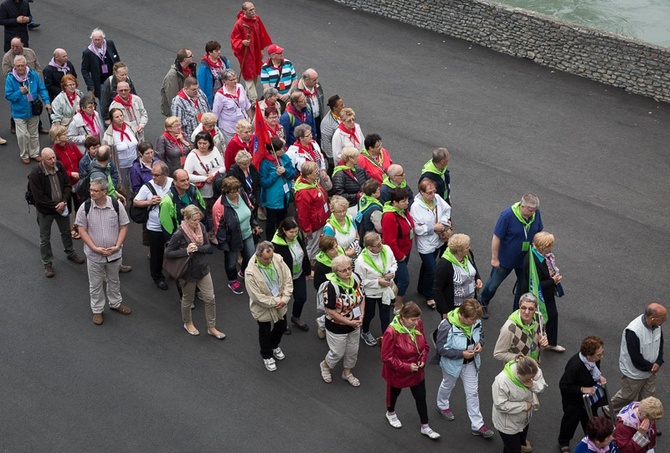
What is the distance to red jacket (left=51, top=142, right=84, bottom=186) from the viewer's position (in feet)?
38.4

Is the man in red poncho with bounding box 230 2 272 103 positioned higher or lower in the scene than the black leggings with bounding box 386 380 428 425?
higher

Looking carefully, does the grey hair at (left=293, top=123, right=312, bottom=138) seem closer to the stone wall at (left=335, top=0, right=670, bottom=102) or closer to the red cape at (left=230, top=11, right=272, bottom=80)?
the red cape at (left=230, top=11, right=272, bottom=80)

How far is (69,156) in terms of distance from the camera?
11.8 meters

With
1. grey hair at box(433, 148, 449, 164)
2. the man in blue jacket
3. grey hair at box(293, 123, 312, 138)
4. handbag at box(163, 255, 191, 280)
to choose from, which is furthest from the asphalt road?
grey hair at box(293, 123, 312, 138)

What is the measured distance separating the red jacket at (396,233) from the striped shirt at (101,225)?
3010mm

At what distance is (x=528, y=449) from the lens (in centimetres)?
903

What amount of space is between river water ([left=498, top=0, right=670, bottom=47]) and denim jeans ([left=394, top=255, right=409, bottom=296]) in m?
12.8

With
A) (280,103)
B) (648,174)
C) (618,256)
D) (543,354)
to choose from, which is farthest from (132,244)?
(648,174)

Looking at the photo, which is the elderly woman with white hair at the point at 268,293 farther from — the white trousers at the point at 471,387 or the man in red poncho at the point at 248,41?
the man in red poncho at the point at 248,41

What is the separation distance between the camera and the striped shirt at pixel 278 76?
14266 mm

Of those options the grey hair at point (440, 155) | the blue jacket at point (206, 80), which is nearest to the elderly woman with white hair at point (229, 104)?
the blue jacket at point (206, 80)

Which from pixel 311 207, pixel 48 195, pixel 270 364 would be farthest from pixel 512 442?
pixel 48 195

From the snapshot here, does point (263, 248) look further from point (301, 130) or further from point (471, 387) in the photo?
point (301, 130)

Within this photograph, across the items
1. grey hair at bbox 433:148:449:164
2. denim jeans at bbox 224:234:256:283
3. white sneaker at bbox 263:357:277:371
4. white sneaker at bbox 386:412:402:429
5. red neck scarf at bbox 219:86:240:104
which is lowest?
white sneaker at bbox 263:357:277:371
